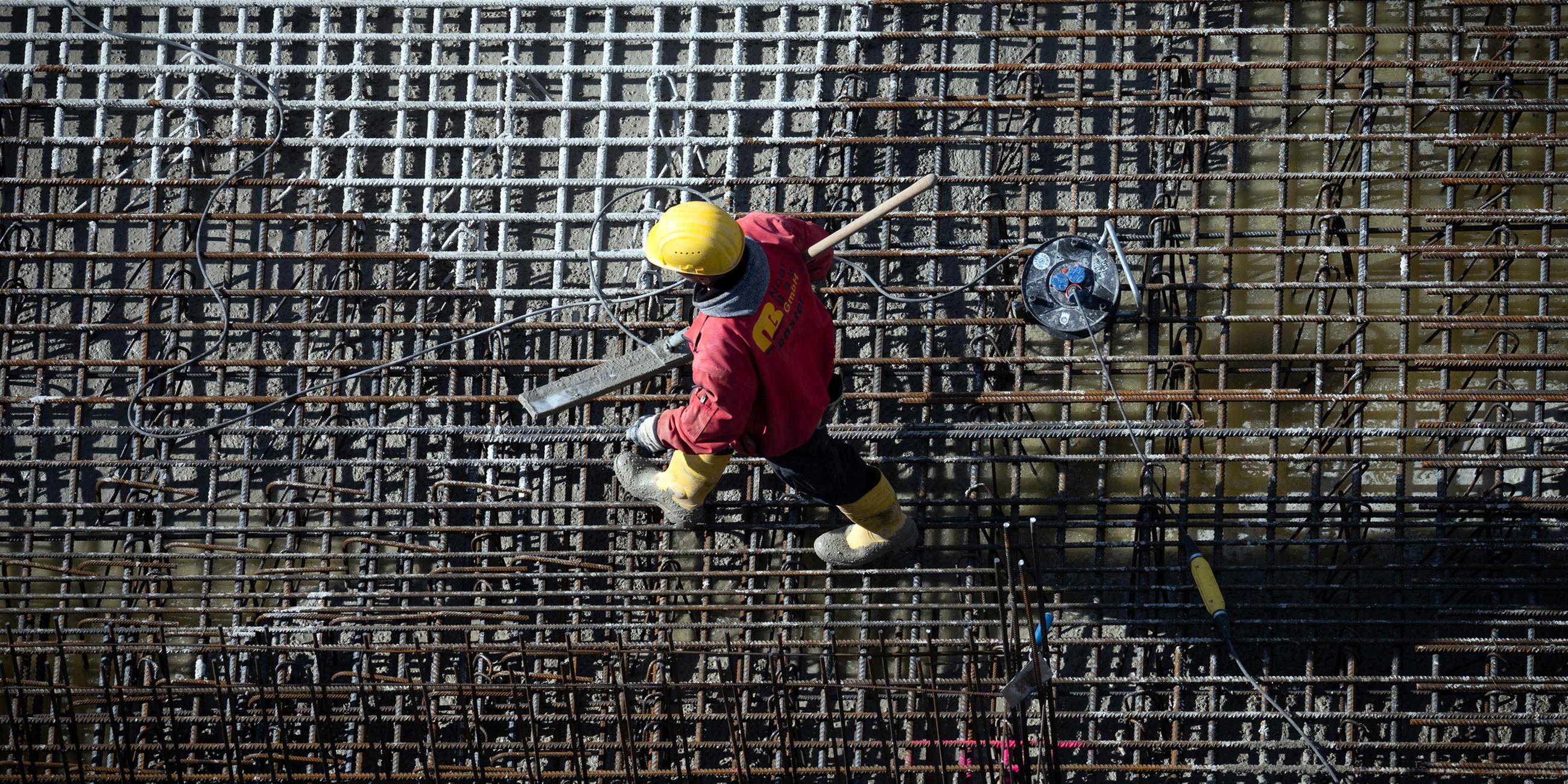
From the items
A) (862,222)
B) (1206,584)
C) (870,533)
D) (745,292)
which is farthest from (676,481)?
(1206,584)

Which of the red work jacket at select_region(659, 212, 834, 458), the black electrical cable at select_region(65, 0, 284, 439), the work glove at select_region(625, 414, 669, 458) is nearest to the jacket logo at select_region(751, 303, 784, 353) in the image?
the red work jacket at select_region(659, 212, 834, 458)

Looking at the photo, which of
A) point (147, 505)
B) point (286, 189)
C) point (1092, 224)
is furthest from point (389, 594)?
point (1092, 224)

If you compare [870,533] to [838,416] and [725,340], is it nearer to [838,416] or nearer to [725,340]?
[838,416]

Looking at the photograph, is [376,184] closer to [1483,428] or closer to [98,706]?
[98,706]

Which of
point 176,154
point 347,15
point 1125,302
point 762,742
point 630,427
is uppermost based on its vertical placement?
point 347,15

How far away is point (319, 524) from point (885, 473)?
11.5ft

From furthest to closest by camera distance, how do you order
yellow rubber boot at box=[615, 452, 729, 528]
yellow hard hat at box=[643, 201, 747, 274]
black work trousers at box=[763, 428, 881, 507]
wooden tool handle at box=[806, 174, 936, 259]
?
yellow rubber boot at box=[615, 452, 729, 528], black work trousers at box=[763, 428, 881, 507], wooden tool handle at box=[806, 174, 936, 259], yellow hard hat at box=[643, 201, 747, 274]

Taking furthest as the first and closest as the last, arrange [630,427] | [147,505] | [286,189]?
[286,189] → [147,505] → [630,427]

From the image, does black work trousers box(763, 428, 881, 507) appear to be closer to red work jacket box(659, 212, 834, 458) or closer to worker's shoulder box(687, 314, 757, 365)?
red work jacket box(659, 212, 834, 458)

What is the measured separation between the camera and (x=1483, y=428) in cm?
621

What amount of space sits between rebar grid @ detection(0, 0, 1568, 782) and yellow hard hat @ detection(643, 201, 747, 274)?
→ 1802 mm

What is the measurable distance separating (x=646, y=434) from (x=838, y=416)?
1.34 metres

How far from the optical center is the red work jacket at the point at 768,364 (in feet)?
16.1

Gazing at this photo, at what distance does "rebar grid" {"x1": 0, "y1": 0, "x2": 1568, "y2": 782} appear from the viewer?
20.8 feet
